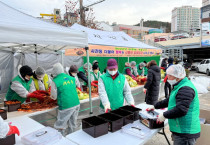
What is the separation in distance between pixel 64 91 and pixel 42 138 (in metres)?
1.38

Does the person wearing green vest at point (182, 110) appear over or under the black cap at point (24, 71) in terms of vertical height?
under

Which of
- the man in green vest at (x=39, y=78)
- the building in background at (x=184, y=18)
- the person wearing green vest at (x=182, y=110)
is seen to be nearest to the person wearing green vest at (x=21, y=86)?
the man in green vest at (x=39, y=78)

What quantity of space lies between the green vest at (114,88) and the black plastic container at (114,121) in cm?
57

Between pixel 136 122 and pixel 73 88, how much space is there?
154 cm

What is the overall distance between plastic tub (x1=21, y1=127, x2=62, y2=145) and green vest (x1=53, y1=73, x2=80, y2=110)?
1.23 meters

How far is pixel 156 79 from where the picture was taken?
4.66 meters

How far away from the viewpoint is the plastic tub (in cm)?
Result: 169

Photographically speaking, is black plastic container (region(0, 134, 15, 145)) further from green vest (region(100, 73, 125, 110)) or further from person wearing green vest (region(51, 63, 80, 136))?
green vest (region(100, 73, 125, 110))

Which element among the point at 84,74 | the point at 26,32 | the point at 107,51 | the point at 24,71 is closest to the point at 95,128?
the point at 26,32

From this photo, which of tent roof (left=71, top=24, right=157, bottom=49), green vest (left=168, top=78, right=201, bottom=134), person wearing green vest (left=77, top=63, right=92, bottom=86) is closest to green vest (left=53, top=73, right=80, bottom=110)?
person wearing green vest (left=77, top=63, right=92, bottom=86)

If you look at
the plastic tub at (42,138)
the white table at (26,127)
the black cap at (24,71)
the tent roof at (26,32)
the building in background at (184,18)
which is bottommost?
the white table at (26,127)

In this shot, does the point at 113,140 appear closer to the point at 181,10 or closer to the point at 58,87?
the point at 58,87

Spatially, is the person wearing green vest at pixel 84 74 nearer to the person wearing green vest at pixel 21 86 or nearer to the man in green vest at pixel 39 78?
the man in green vest at pixel 39 78

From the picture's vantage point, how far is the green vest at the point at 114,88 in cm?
273
